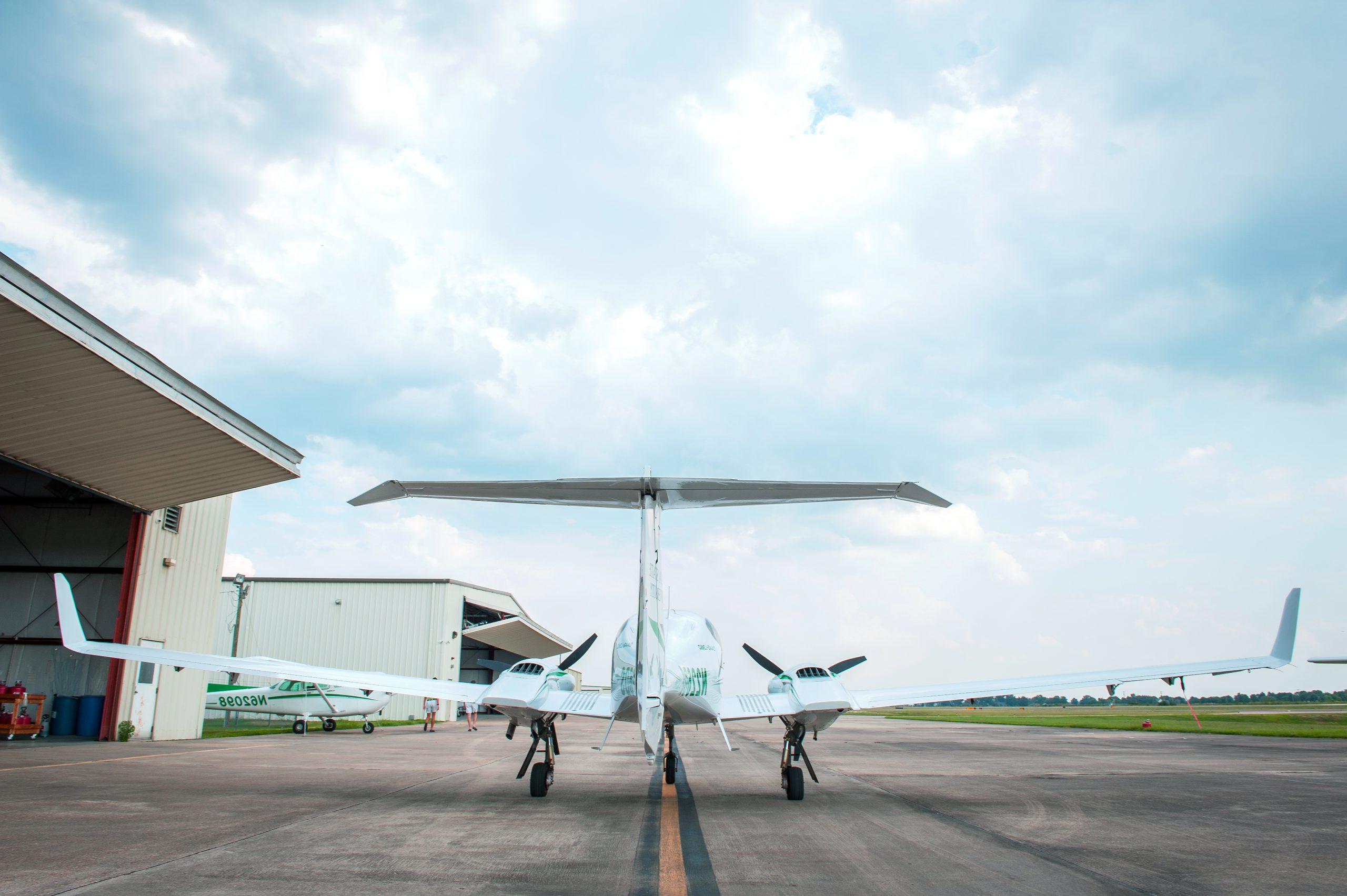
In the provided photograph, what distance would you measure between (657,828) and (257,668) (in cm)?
668

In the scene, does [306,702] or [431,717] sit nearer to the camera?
[306,702]

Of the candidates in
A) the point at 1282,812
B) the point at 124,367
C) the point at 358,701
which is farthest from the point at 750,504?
the point at 358,701

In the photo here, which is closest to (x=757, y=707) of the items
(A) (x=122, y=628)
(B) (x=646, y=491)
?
(B) (x=646, y=491)

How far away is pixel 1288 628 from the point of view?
11625 mm

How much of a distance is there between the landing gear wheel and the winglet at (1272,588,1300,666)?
36.3ft

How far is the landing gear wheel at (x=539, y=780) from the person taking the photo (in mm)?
11539

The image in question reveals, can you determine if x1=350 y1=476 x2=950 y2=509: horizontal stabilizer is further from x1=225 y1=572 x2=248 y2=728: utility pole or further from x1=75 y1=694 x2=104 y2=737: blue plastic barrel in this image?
x1=225 y1=572 x2=248 y2=728: utility pole

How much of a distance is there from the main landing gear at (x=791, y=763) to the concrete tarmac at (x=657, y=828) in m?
0.29

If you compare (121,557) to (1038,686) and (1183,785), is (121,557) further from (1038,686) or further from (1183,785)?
(1183,785)

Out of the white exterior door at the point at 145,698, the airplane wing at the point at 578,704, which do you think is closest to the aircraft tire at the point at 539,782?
the airplane wing at the point at 578,704

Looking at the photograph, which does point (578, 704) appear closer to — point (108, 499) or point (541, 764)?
point (541, 764)

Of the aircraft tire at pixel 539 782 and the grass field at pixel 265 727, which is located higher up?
the aircraft tire at pixel 539 782

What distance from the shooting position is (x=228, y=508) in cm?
2595

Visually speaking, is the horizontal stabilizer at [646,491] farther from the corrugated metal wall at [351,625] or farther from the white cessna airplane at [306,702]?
the corrugated metal wall at [351,625]
